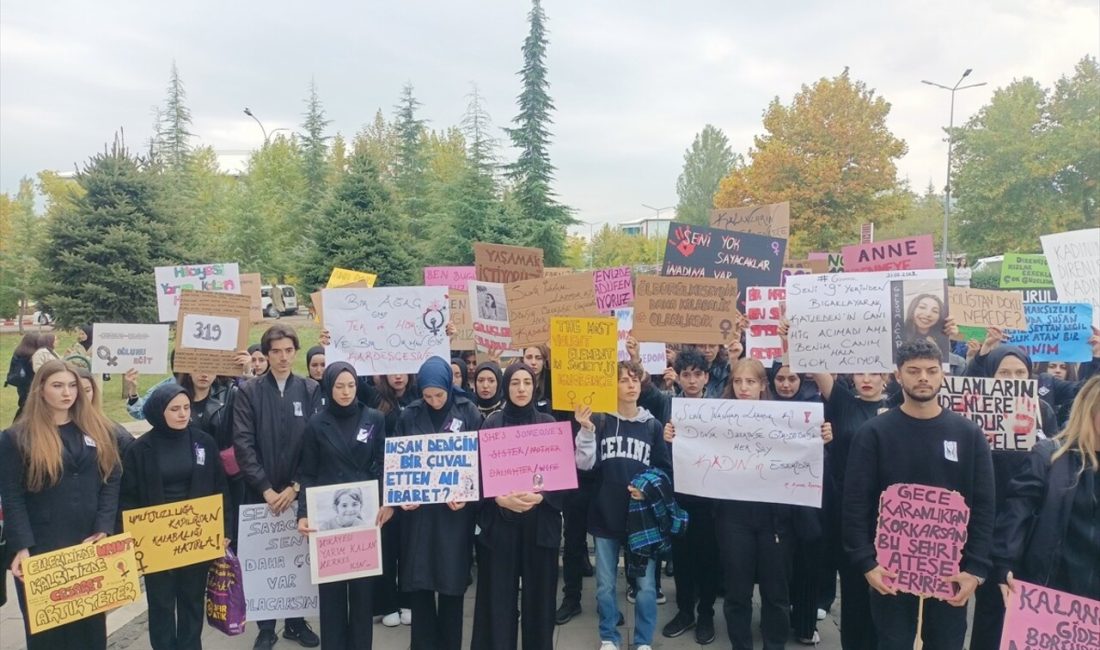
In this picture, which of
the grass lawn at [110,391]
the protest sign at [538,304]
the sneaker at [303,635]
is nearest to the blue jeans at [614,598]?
the protest sign at [538,304]

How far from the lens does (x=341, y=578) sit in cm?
441

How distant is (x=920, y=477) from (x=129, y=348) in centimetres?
645

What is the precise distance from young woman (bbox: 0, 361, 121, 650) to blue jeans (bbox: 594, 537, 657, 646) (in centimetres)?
309

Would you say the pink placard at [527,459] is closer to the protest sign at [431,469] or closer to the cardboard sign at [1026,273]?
the protest sign at [431,469]

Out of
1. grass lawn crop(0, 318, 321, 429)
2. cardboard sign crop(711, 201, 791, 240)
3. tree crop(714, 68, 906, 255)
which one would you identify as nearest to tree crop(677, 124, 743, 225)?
tree crop(714, 68, 906, 255)

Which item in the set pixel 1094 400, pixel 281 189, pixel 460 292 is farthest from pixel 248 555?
pixel 281 189

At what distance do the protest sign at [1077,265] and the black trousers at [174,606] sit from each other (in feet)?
23.6

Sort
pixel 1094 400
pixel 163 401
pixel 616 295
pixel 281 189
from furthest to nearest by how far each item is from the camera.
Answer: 1. pixel 281 189
2. pixel 616 295
3. pixel 163 401
4. pixel 1094 400

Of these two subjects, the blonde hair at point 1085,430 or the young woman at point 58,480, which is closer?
the blonde hair at point 1085,430

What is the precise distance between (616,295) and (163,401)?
4565 millimetres

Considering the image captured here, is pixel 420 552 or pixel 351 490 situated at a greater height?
pixel 351 490

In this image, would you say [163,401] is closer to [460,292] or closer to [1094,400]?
[460,292]

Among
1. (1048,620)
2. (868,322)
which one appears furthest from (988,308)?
(1048,620)

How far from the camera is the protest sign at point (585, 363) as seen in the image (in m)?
4.72
